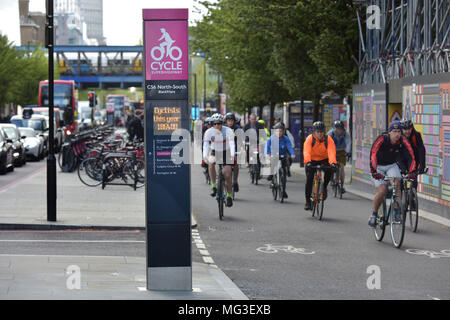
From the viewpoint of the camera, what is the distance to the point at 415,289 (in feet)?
29.7

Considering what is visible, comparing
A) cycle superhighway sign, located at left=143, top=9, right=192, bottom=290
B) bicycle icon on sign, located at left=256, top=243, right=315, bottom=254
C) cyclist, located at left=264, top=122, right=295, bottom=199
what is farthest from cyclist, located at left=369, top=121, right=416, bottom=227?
cyclist, located at left=264, top=122, right=295, bottom=199

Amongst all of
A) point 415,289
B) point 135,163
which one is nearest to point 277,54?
point 135,163

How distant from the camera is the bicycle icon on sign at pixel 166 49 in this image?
7891 mm

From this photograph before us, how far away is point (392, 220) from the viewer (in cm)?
1244

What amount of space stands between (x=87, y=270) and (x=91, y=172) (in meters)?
13.7

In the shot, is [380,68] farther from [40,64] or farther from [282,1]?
[40,64]

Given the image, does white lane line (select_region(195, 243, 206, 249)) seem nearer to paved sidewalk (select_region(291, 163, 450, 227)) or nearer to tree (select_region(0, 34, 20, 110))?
paved sidewalk (select_region(291, 163, 450, 227))

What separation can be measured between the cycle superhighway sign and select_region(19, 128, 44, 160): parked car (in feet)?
96.8

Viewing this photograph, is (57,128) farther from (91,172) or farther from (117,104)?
(117,104)

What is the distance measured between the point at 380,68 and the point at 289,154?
4.64 m

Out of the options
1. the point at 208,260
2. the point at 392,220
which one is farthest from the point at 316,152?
the point at 208,260

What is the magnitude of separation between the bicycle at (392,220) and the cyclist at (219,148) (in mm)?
3626

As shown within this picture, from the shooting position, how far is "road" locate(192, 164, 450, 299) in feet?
29.7

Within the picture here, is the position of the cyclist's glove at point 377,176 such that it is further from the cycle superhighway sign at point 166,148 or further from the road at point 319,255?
the cycle superhighway sign at point 166,148
